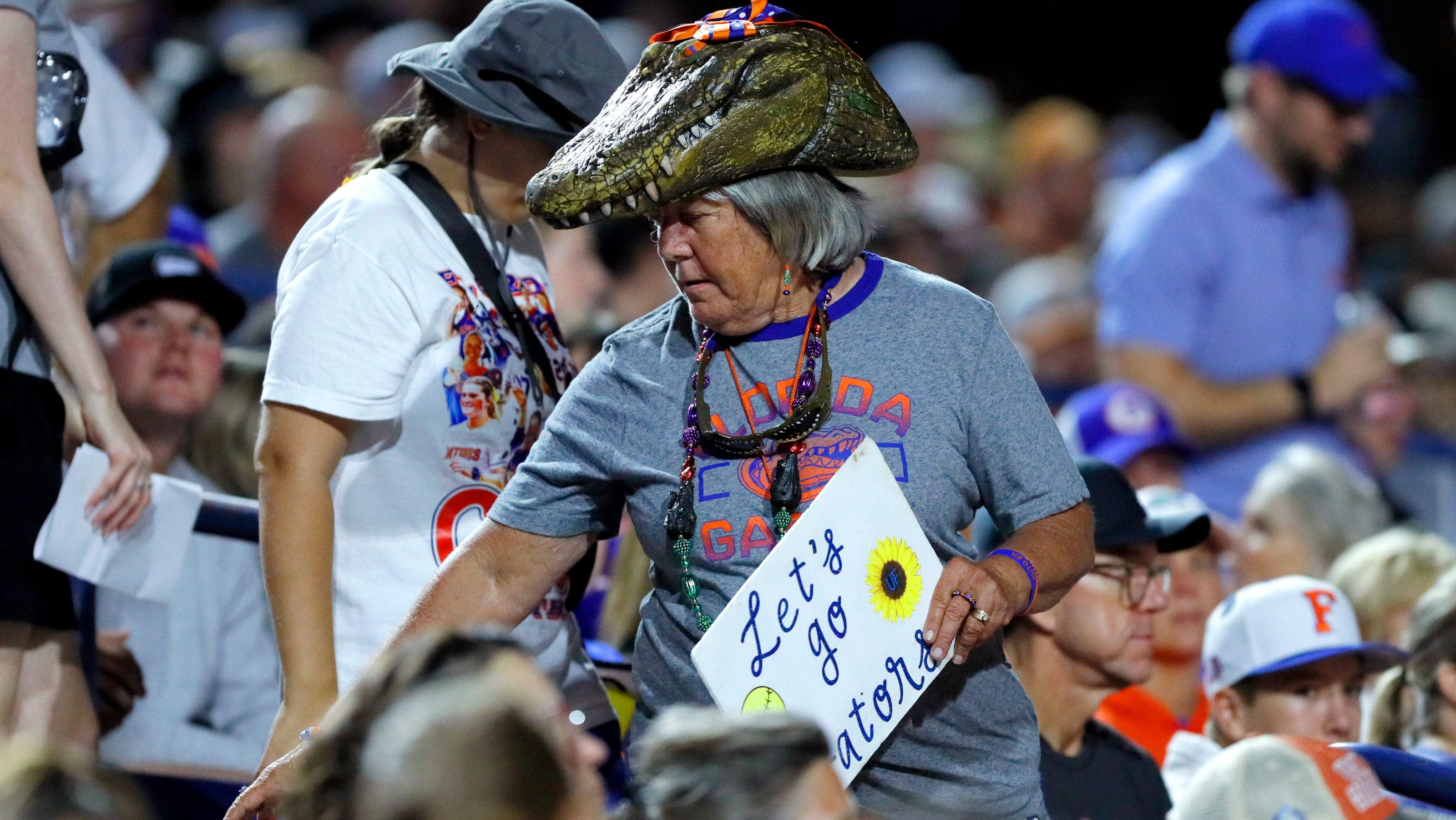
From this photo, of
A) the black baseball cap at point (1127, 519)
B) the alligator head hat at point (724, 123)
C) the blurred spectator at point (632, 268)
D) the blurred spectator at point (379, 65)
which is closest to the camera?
the alligator head hat at point (724, 123)

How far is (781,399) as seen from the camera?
2705mm

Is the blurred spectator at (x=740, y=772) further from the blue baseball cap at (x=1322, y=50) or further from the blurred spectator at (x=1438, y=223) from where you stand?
the blurred spectator at (x=1438, y=223)

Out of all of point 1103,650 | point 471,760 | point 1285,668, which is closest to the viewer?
point 471,760

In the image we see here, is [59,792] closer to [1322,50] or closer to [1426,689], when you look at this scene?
[1426,689]

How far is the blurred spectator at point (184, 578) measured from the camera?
14.0 feet

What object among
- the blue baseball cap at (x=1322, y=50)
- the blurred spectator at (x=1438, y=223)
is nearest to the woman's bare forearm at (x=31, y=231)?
the blue baseball cap at (x=1322, y=50)

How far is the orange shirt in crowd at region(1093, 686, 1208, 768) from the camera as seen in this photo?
4512 millimetres

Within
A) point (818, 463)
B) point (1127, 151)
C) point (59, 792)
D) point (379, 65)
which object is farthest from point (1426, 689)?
point (1127, 151)

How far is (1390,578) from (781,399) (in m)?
2.86

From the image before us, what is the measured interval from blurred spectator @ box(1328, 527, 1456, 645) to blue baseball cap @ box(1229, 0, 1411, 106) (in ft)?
5.43

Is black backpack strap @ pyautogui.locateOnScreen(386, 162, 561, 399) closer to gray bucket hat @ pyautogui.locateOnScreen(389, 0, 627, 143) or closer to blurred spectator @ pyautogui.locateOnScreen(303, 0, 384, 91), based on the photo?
gray bucket hat @ pyautogui.locateOnScreen(389, 0, 627, 143)

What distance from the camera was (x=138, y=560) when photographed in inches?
137

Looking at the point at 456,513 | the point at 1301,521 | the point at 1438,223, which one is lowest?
the point at 1438,223

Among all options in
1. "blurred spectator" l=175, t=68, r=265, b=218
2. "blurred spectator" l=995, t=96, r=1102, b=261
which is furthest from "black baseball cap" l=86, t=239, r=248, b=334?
"blurred spectator" l=995, t=96, r=1102, b=261
